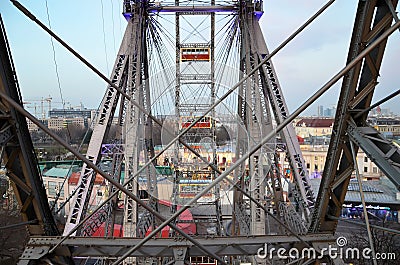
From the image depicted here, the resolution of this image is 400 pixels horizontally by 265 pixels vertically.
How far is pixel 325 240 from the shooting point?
10.6 ft

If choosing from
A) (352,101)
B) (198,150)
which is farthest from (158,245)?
(198,150)

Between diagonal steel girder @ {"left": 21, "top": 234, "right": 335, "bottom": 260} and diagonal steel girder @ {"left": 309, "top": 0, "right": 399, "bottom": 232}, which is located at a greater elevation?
diagonal steel girder @ {"left": 309, "top": 0, "right": 399, "bottom": 232}

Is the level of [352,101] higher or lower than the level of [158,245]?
higher

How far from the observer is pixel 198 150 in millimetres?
10500

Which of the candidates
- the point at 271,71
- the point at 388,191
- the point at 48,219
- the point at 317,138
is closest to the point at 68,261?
the point at 48,219

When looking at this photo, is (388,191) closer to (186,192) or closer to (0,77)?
(186,192)

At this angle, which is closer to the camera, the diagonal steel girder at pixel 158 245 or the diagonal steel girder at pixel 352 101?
the diagonal steel girder at pixel 352 101

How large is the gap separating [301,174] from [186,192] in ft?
13.3

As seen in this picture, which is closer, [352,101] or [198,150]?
[352,101]

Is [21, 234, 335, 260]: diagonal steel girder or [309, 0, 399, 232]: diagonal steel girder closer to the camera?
[309, 0, 399, 232]: diagonal steel girder

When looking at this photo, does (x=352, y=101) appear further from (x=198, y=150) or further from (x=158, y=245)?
(x=198, y=150)

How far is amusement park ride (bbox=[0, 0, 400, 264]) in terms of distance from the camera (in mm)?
2859

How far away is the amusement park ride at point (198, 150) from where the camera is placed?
286cm

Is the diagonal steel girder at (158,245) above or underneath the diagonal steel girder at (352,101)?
underneath
